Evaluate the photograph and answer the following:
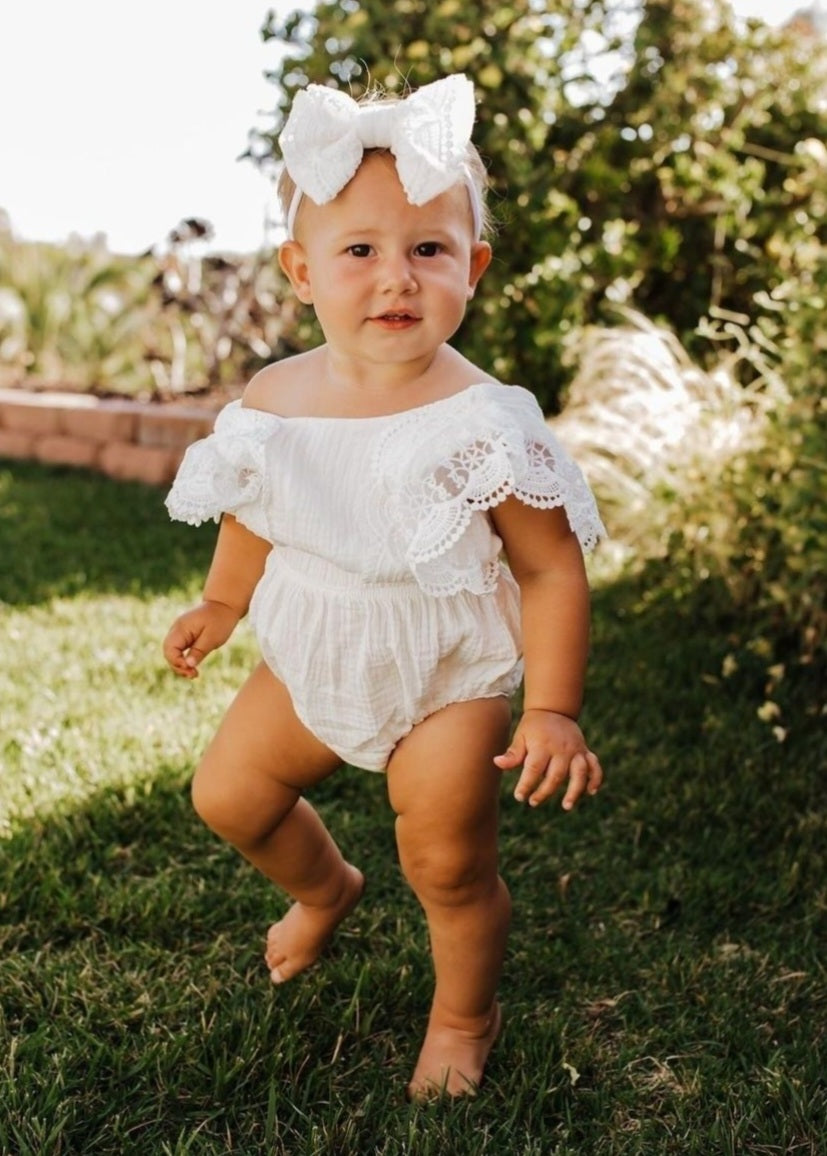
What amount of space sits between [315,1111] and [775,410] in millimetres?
2502

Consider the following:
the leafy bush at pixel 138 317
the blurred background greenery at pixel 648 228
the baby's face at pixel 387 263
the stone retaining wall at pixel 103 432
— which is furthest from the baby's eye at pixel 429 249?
the leafy bush at pixel 138 317

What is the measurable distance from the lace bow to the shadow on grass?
2642 mm

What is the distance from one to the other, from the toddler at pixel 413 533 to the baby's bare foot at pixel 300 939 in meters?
0.27

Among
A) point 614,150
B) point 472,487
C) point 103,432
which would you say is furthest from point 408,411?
point 103,432

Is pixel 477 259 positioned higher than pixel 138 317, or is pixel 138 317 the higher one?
pixel 477 259

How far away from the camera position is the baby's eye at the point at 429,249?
1.72 meters

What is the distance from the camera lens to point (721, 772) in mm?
2908

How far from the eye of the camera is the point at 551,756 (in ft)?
5.42

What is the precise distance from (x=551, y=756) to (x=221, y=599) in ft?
2.11

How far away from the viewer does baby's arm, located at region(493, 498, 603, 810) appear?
5.44 ft

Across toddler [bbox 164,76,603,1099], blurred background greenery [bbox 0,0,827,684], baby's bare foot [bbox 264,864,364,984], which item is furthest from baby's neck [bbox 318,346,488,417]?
blurred background greenery [bbox 0,0,827,684]

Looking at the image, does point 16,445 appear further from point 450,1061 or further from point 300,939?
point 450,1061

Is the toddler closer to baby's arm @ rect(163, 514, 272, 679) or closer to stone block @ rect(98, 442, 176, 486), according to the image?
baby's arm @ rect(163, 514, 272, 679)

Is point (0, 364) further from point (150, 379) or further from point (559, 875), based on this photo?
point (559, 875)
